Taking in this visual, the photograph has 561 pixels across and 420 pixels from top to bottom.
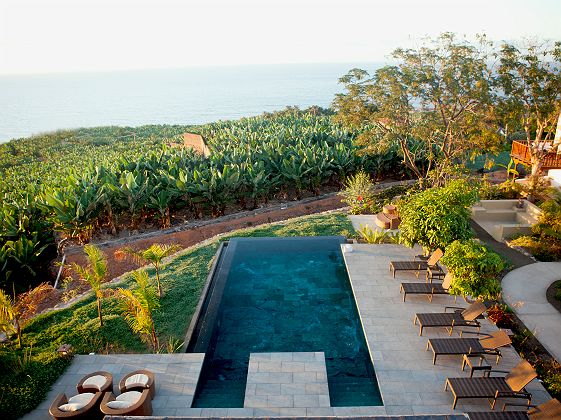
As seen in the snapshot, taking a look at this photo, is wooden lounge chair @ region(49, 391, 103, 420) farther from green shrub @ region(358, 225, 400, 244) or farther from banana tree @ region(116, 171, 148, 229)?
banana tree @ region(116, 171, 148, 229)

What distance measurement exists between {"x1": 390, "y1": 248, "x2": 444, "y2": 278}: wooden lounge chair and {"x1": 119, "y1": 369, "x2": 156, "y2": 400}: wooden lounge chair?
6.79 meters

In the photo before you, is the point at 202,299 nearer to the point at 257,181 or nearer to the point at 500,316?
the point at 500,316

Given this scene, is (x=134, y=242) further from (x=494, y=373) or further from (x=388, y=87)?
(x=494, y=373)

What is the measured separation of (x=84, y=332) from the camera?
9664 millimetres

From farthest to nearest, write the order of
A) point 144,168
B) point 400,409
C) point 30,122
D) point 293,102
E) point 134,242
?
point 293,102, point 30,122, point 144,168, point 134,242, point 400,409

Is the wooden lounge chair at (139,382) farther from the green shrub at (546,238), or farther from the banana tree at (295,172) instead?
the banana tree at (295,172)

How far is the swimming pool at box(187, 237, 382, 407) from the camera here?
7.87 metres

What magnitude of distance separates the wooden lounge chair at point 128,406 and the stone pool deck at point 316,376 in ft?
1.21

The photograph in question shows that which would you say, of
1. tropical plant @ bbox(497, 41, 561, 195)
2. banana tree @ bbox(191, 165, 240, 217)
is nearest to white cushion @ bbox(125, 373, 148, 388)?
banana tree @ bbox(191, 165, 240, 217)

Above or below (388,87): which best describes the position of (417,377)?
below

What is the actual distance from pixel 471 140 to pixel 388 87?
156 inches

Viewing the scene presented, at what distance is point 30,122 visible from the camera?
121m

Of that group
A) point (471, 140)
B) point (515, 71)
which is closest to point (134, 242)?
point (471, 140)

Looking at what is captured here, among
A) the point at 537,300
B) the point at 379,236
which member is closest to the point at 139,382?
the point at 379,236
